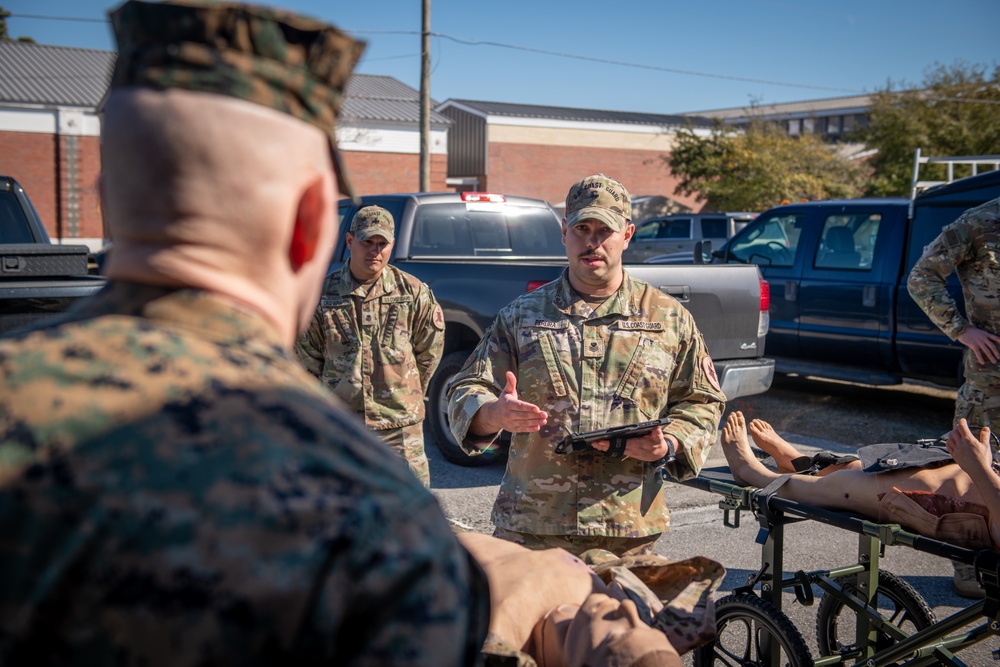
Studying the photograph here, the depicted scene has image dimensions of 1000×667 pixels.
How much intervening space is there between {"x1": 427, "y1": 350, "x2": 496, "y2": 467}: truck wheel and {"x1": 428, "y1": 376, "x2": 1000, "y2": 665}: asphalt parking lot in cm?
7

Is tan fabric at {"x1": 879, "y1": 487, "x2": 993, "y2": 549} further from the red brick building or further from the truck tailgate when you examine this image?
the red brick building

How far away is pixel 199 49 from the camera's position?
1.05 meters

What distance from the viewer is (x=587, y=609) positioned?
1.86 meters

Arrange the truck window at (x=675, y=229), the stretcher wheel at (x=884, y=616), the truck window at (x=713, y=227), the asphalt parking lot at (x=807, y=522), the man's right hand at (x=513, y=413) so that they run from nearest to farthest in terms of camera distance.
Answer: the man's right hand at (x=513, y=413) → the stretcher wheel at (x=884, y=616) → the asphalt parking lot at (x=807, y=522) → the truck window at (x=713, y=227) → the truck window at (x=675, y=229)

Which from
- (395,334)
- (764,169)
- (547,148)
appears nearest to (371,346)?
(395,334)

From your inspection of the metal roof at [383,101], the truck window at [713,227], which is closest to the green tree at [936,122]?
the truck window at [713,227]

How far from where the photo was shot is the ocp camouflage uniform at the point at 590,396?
3.16 metres

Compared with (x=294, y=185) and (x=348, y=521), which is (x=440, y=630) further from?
(x=294, y=185)

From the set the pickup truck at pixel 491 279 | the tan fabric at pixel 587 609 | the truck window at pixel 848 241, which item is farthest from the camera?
the truck window at pixel 848 241

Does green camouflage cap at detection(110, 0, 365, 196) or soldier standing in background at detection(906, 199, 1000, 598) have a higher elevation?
green camouflage cap at detection(110, 0, 365, 196)

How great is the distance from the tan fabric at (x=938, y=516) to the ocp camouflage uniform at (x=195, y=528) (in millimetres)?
2945

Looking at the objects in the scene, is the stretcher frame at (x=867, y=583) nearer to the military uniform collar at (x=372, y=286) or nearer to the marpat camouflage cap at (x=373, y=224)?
the military uniform collar at (x=372, y=286)

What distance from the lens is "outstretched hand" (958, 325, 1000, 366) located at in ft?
16.8

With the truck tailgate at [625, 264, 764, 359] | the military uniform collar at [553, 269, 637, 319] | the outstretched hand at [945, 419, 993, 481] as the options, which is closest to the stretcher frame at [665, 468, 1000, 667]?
the outstretched hand at [945, 419, 993, 481]
